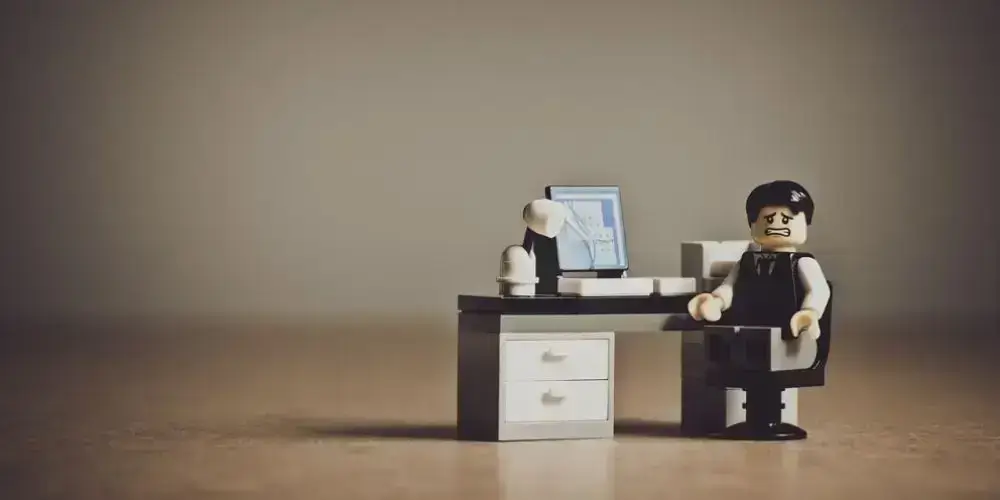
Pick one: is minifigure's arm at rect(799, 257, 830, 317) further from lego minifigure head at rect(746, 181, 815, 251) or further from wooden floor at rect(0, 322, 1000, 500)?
wooden floor at rect(0, 322, 1000, 500)

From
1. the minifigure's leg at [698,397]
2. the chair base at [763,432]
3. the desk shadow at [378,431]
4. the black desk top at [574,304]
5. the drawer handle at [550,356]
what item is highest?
the black desk top at [574,304]

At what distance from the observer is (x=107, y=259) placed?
10039 mm

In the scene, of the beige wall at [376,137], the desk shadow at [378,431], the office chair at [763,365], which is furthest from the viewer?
the beige wall at [376,137]

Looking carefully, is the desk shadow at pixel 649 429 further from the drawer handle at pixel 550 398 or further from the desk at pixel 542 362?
the drawer handle at pixel 550 398

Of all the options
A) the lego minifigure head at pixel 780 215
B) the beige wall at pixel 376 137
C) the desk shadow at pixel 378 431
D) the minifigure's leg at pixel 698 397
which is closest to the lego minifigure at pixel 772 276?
the lego minifigure head at pixel 780 215

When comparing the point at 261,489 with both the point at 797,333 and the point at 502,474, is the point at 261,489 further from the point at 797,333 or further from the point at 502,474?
the point at 797,333

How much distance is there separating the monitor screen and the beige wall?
4.69 m

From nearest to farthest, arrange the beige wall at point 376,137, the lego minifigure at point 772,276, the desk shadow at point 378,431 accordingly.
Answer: the lego minifigure at point 772,276, the desk shadow at point 378,431, the beige wall at point 376,137

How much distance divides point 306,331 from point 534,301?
13.7 feet

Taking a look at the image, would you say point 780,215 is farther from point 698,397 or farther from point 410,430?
point 410,430

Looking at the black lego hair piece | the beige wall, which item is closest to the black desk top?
the black lego hair piece

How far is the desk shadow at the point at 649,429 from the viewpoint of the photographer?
5074 millimetres

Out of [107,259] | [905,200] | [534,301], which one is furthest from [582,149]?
[534,301]

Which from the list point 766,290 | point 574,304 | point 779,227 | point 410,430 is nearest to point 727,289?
point 766,290
